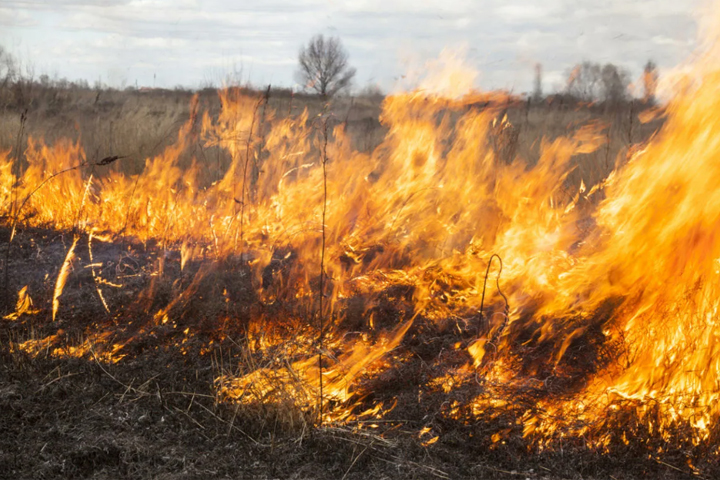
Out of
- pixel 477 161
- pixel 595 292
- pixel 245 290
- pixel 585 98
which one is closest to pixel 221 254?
pixel 245 290

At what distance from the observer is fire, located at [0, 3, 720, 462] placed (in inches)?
136

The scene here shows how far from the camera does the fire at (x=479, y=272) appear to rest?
346 cm

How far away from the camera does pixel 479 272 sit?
4.53 metres

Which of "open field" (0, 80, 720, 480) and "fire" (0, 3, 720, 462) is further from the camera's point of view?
"fire" (0, 3, 720, 462)

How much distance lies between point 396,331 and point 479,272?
0.78 m

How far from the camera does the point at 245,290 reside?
476 centimetres

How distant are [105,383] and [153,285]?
1.18 meters

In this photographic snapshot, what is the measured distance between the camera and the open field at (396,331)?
123 inches

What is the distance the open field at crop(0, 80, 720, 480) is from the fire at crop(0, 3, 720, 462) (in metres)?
0.02

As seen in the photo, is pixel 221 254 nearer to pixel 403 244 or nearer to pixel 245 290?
pixel 245 290

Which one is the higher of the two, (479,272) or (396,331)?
(479,272)

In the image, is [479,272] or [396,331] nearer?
[396,331]

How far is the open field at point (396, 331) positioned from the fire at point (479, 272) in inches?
0.7

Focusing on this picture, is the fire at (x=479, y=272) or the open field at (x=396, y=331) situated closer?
the open field at (x=396, y=331)
